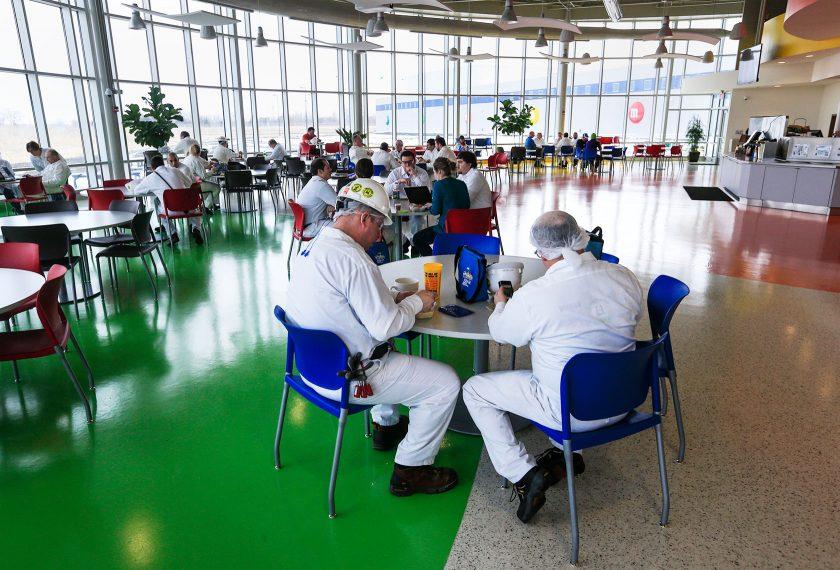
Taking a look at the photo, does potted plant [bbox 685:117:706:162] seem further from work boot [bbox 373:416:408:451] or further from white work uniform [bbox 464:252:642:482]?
white work uniform [bbox 464:252:642:482]

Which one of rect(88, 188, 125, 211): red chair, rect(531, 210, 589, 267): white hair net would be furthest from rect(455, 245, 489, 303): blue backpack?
rect(88, 188, 125, 211): red chair

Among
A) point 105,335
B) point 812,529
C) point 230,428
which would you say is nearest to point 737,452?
point 812,529

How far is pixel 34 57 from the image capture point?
987cm

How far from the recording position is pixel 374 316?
6.49 feet

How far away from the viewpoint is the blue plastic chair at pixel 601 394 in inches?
70.6

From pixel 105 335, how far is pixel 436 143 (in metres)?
8.53

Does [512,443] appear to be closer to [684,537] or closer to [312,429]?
[684,537]

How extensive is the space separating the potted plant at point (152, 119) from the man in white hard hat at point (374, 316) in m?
10.2

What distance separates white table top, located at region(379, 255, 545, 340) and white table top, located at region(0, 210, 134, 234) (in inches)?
109

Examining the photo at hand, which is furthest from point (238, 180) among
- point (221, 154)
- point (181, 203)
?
point (221, 154)

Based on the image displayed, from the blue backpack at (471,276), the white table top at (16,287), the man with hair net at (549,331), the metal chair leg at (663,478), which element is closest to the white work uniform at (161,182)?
the white table top at (16,287)

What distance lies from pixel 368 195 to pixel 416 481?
46.3 inches

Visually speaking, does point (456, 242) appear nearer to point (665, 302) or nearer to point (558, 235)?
point (665, 302)

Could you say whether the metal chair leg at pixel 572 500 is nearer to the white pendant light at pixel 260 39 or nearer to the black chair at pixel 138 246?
the black chair at pixel 138 246
